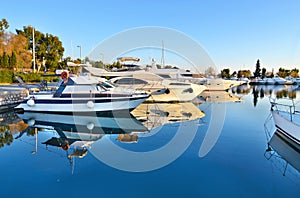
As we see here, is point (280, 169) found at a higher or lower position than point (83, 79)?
lower

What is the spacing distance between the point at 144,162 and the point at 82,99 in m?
6.38

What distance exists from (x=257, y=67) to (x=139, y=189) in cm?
7744

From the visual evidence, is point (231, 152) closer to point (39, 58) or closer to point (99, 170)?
point (99, 170)

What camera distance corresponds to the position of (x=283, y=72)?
70.3m

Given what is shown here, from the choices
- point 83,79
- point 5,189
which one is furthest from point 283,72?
point 5,189

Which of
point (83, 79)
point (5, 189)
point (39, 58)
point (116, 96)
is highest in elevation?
point (39, 58)

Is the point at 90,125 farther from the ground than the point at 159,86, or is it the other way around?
the point at 159,86

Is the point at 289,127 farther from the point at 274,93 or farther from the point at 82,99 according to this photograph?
the point at 274,93

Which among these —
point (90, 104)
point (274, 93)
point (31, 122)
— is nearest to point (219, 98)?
point (274, 93)

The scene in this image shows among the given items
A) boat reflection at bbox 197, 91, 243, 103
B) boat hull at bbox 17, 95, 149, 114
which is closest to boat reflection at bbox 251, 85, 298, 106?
boat reflection at bbox 197, 91, 243, 103

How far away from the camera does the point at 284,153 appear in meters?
6.05

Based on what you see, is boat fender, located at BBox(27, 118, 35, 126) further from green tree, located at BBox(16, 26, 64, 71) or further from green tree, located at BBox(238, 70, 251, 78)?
green tree, located at BBox(238, 70, 251, 78)

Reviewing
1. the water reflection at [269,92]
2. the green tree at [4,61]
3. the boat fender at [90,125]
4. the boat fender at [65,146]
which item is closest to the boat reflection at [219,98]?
the water reflection at [269,92]

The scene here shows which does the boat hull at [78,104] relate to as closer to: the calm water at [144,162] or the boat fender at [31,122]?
the boat fender at [31,122]
